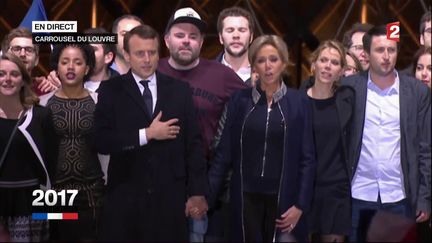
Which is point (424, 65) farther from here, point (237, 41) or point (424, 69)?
point (237, 41)

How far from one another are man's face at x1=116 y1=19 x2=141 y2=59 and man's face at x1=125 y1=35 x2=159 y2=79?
3.18ft

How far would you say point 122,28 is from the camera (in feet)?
15.5

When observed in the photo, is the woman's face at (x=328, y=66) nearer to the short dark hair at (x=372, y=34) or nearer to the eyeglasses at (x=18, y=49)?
the short dark hair at (x=372, y=34)

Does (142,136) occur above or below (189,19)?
below

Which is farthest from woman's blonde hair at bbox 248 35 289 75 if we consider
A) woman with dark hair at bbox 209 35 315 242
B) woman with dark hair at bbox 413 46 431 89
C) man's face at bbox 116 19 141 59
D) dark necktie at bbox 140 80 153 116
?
man's face at bbox 116 19 141 59

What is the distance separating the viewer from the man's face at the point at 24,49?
Answer: 4.50 meters

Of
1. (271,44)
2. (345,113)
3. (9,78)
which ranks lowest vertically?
(345,113)

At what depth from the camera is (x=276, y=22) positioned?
9.60m

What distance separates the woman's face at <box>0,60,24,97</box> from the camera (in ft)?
12.9

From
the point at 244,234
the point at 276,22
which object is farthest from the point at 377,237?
the point at 276,22

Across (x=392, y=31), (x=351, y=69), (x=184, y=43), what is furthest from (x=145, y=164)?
(x=351, y=69)

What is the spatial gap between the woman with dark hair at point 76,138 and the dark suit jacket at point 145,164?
30cm

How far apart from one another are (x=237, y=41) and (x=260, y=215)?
1.20 metres

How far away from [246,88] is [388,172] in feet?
2.73
